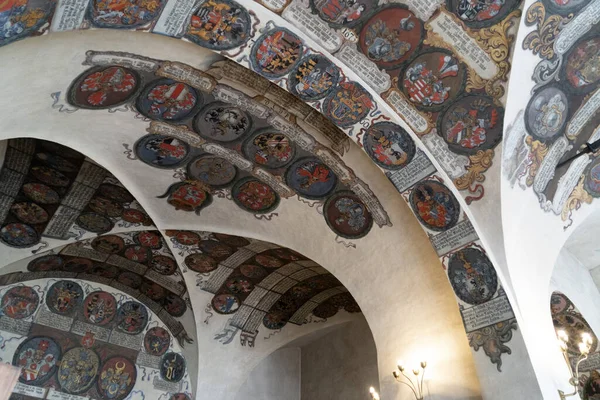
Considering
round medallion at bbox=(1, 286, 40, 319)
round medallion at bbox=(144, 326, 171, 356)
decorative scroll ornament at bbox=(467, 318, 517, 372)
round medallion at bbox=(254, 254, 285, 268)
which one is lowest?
decorative scroll ornament at bbox=(467, 318, 517, 372)

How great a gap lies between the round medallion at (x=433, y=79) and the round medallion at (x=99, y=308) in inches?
354

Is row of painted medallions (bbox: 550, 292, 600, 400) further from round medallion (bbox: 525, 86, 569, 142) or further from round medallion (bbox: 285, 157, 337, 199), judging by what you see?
round medallion (bbox: 285, 157, 337, 199)

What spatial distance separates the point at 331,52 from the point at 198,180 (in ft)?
12.6

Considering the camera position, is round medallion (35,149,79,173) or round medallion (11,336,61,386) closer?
round medallion (35,149,79,173)

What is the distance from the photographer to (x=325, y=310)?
1263 cm

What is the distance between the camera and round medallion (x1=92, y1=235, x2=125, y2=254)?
10.5m

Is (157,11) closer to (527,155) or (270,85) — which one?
(270,85)

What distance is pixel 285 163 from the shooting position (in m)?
8.34

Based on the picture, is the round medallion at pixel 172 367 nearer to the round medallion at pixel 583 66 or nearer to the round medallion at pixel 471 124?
the round medallion at pixel 471 124

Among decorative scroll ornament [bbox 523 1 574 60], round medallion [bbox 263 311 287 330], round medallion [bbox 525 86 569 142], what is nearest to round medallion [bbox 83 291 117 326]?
round medallion [bbox 263 311 287 330]

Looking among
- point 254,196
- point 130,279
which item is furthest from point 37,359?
point 254,196

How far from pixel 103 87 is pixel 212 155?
7.04 ft

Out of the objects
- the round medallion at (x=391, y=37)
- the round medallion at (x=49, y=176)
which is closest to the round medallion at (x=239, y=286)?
the round medallion at (x=49, y=176)

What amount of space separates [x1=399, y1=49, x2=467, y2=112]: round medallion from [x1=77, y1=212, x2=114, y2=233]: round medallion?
6627 mm
